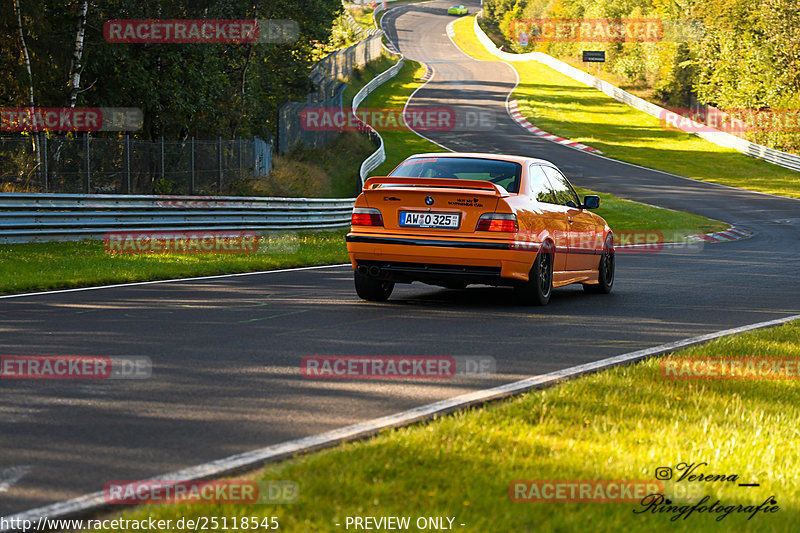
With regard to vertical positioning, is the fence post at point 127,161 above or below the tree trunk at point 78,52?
below

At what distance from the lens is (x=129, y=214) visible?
2000 centimetres

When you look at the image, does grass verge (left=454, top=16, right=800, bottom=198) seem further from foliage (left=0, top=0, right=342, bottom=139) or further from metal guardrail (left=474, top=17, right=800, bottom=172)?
foliage (left=0, top=0, right=342, bottom=139)

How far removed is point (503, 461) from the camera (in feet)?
16.0

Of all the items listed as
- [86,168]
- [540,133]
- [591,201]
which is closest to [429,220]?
[591,201]

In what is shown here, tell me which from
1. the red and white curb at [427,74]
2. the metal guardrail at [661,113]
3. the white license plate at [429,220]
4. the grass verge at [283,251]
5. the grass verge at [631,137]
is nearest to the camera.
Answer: the white license plate at [429,220]

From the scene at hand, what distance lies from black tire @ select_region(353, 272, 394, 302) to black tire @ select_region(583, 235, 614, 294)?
3.20 metres

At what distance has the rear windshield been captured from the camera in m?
11.5

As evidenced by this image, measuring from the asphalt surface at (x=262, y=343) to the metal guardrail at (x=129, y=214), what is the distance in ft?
16.7

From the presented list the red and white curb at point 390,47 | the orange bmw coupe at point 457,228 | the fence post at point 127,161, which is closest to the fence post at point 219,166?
the fence post at point 127,161

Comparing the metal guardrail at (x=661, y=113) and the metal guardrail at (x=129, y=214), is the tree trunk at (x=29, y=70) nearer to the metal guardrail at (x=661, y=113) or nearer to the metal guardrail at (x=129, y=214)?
the metal guardrail at (x=129, y=214)

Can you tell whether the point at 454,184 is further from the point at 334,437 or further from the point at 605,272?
the point at 334,437

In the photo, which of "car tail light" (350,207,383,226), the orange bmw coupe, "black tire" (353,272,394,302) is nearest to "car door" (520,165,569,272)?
the orange bmw coupe

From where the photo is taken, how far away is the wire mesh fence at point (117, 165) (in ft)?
68.9

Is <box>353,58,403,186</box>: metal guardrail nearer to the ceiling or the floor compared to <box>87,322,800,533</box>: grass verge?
nearer to the ceiling
